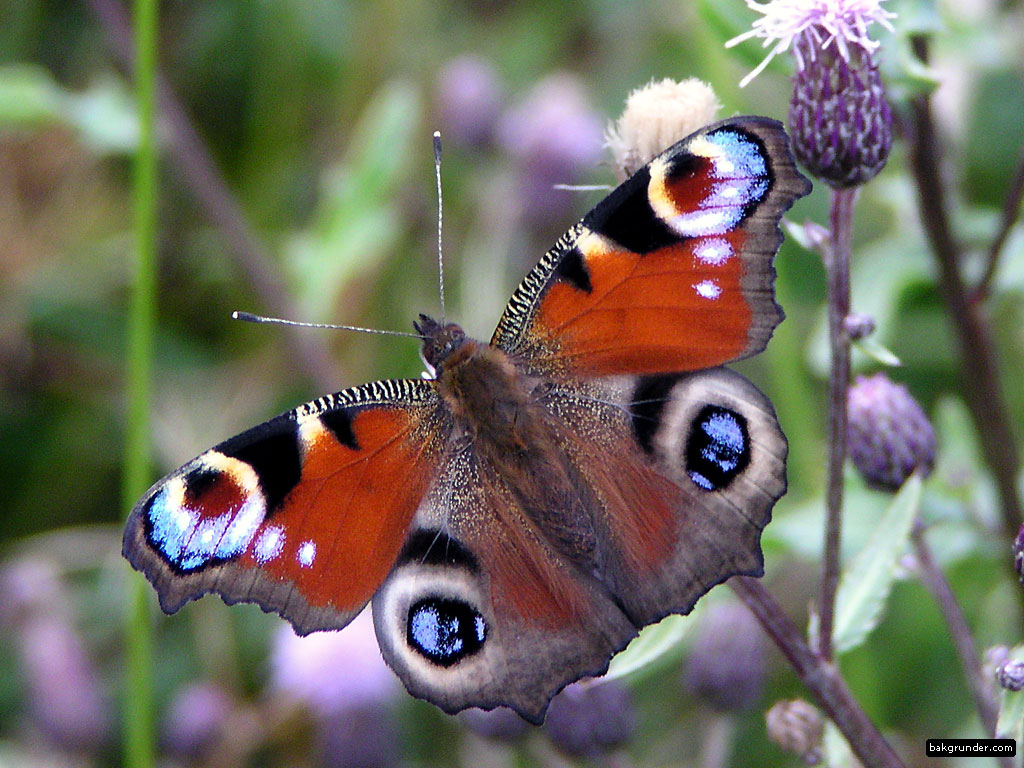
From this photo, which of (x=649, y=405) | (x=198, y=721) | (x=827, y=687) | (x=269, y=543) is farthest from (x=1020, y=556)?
(x=198, y=721)

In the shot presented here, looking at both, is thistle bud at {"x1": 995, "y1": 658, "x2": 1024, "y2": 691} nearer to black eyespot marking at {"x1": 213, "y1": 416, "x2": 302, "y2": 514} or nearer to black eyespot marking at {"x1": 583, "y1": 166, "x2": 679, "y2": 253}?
black eyespot marking at {"x1": 583, "y1": 166, "x2": 679, "y2": 253}

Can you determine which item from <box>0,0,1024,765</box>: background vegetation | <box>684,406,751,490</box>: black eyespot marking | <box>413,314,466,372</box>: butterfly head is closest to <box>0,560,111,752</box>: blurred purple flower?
<box>0,0,1024,765</box>: background vegetation

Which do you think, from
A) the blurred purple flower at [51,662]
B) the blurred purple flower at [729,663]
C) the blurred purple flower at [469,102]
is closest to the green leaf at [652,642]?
the blurred purple flower at [729,663]

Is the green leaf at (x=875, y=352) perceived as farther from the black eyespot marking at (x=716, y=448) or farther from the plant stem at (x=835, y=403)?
the black eyespot marking at (x=716, y=448)

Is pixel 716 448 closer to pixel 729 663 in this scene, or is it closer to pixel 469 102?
pixel 729 663

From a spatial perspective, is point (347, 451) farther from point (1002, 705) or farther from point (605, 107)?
point (605, 107)
